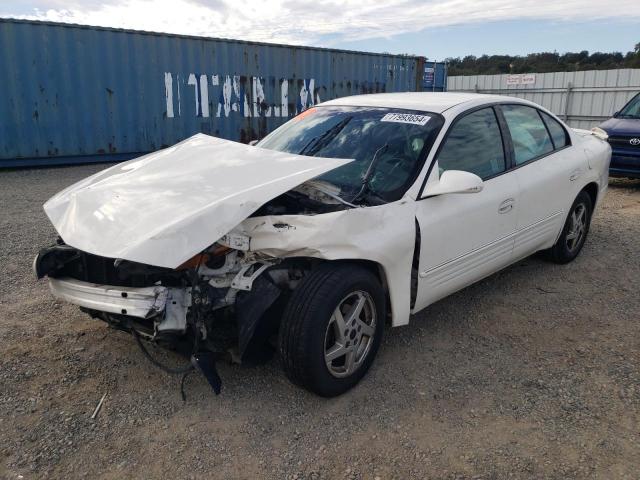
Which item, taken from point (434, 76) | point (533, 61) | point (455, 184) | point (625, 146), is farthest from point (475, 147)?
point (533, 61)

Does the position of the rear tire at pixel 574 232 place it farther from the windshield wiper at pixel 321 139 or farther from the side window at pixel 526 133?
the windshield wiper at pixel 321 139

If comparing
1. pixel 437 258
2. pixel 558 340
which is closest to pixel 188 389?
pixel 437 258

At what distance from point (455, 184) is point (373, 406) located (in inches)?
52.8

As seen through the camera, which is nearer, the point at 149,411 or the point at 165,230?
the point at 165,230

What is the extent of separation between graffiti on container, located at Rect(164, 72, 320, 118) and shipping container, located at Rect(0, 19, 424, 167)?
0.07 feet

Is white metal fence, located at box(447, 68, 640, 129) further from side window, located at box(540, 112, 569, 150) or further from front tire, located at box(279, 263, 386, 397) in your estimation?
front tire, located at box(279, 263, 386, 397)

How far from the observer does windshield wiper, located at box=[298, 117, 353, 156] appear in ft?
11.8

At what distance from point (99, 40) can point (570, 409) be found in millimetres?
10411

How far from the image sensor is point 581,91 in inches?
658

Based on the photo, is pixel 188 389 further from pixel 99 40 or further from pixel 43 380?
pixel 99 40

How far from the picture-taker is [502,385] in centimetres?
300

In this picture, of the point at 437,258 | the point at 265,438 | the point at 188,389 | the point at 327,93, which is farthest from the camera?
the point at 327,93

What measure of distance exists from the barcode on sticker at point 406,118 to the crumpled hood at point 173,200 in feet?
2.62

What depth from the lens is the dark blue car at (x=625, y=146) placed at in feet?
27.5
